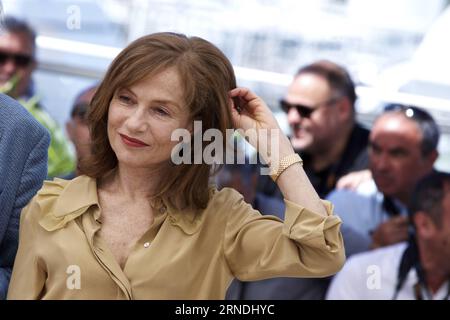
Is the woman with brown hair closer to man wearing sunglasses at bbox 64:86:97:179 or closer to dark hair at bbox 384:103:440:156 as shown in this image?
dark hair at bbox 384:103:440:156

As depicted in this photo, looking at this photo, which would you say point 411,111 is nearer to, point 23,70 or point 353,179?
point 353,179

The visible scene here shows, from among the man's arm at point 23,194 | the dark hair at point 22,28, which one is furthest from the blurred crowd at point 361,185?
the man's arm at point 23,194

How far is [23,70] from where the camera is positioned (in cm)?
494

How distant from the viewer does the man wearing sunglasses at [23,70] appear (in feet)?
15.9

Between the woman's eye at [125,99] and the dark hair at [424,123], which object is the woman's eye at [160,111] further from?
the dark hair at [424,123]

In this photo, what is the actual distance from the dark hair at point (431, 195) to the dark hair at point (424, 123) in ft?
0.41

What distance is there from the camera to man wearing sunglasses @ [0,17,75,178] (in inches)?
190

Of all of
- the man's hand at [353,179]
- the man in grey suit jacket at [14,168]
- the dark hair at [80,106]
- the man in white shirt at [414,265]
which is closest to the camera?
the man in grey suit jacket at [14,168]

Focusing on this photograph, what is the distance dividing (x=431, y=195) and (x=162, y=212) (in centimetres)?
252

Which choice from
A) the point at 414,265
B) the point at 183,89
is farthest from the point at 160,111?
the point at 414,265

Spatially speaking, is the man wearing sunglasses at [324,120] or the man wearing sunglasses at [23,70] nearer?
the man wearing sunglasses at [324,120]

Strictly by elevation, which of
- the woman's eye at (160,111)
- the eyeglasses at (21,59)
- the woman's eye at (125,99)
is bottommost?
the eyeglasses at (21,59)

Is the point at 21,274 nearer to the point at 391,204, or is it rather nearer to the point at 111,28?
the point at 391,204
